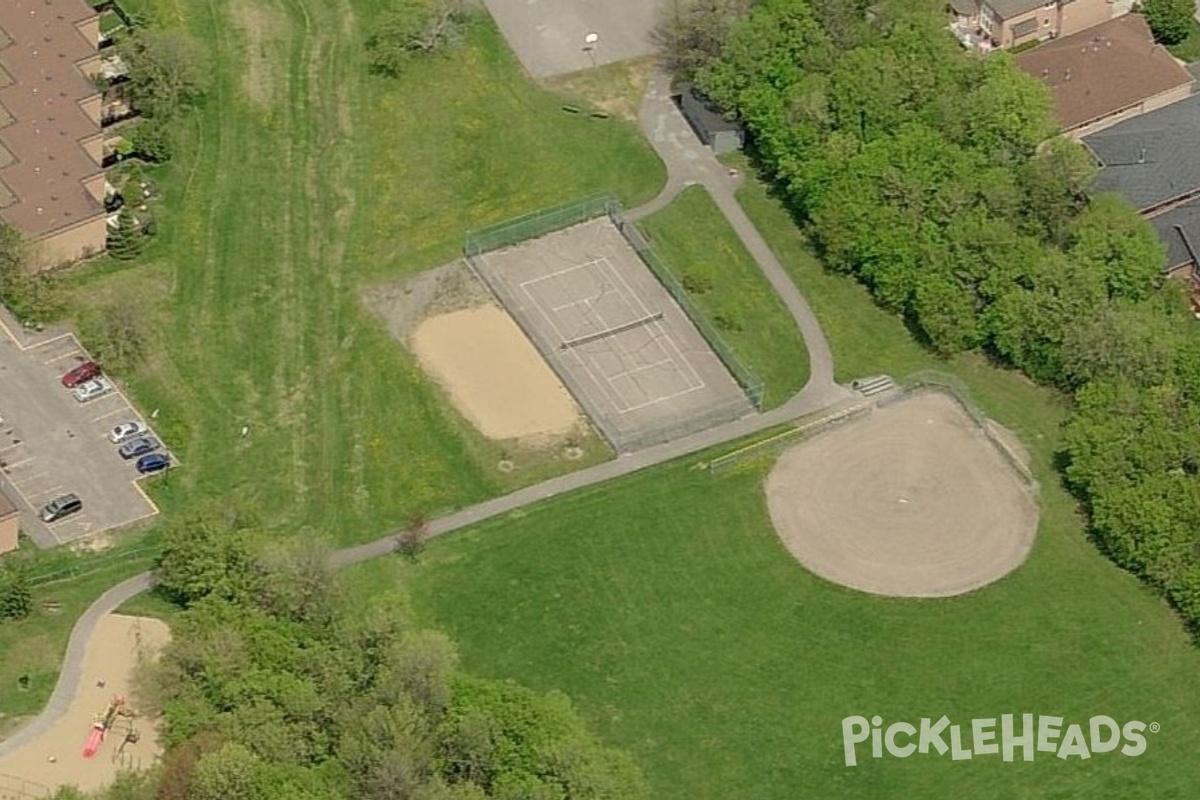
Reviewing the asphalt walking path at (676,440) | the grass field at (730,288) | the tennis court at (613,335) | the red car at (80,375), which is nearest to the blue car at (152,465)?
the red car at (80,375)

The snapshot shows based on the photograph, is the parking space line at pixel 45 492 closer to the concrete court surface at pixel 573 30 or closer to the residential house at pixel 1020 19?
the concrete court surface at pixel 573 30

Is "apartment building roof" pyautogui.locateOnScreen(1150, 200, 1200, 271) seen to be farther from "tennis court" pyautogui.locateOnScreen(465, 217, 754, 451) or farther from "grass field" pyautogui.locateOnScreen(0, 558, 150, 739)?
"grass field" pyautogui.locateOnScreen(0, 558, 150, 739)

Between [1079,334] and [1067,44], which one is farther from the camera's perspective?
[1067,44]

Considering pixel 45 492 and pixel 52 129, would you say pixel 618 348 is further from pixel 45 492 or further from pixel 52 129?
pixel 52 129

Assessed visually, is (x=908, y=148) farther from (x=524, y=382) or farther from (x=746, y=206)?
(x=524, y=382)

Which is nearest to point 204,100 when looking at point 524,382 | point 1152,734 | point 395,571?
point 524,382

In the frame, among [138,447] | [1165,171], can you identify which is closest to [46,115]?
[138,447]
